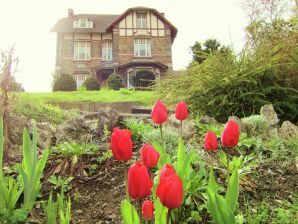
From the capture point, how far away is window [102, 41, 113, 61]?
31.4 meters

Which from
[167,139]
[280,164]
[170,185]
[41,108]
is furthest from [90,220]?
[41,108]

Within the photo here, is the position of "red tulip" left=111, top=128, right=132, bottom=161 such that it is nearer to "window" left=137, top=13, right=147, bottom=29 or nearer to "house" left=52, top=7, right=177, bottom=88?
"house" left=52, top=7, right=177, bottom=88

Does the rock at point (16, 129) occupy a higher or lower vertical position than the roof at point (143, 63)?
lower

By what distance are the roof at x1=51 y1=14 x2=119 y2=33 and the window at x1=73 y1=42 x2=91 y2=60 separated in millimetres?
1113

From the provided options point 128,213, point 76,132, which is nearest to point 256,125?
point 76,132

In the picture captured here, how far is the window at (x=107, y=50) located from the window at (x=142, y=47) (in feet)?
8.36

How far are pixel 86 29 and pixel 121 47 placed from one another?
3753 mm

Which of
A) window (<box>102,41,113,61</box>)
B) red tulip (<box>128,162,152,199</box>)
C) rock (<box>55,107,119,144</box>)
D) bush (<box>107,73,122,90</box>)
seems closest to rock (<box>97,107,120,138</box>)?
rock (<box>55,107,119,144</box>)

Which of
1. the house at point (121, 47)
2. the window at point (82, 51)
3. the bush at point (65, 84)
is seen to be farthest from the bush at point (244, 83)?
the window at point (82, 51)

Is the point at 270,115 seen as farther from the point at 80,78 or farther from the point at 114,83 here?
the point at 80,78

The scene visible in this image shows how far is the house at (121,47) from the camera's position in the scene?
2953 cm

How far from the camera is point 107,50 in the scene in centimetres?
3152

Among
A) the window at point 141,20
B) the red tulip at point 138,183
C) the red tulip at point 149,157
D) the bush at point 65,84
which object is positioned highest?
the window at point 141,20

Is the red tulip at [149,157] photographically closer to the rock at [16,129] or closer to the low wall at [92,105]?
the rock at [16,129]
